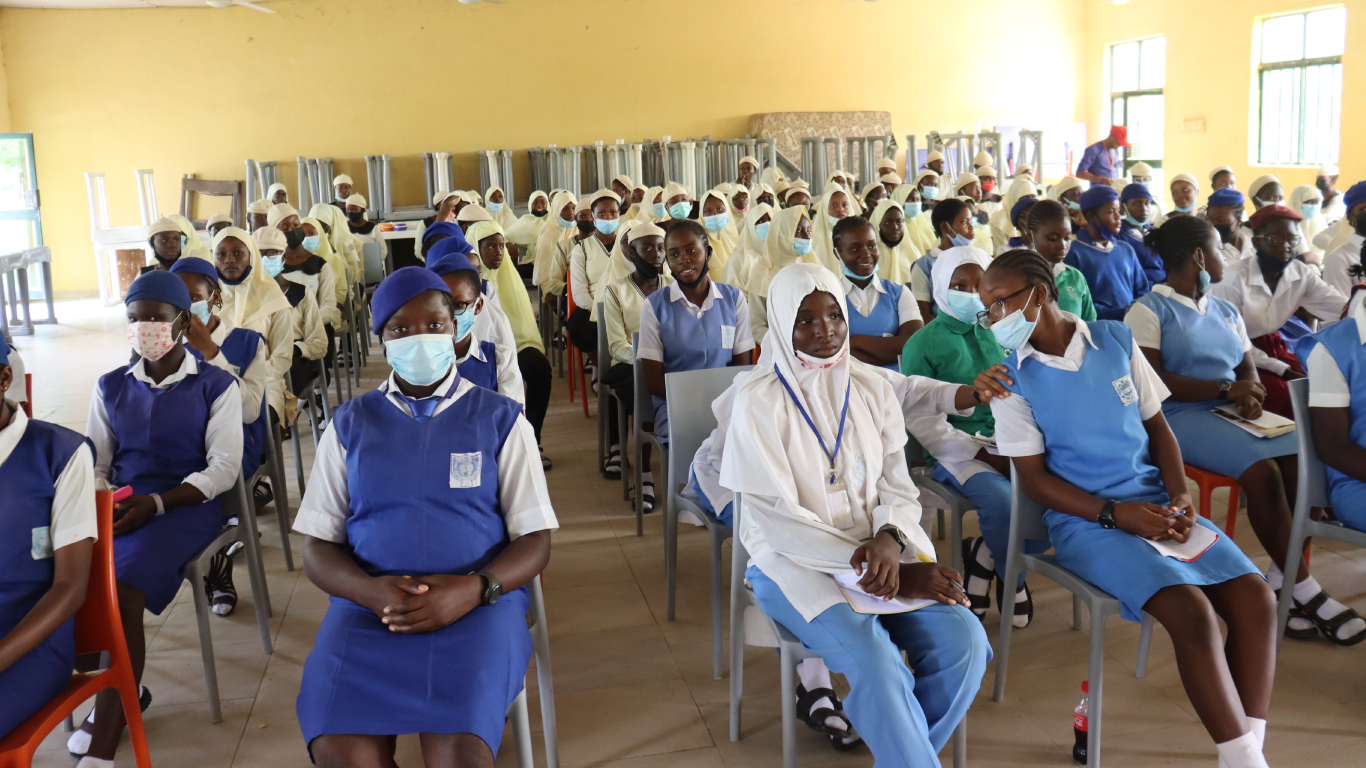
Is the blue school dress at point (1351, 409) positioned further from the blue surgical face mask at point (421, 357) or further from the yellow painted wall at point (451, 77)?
the yellow painted wall at point (451, 77)

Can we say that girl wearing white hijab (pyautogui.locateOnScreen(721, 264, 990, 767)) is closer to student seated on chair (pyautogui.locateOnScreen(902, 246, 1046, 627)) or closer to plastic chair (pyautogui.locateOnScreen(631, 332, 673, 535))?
student seated on chair (pyautogui.locateOnScreen(902, 246, 1046, 627))

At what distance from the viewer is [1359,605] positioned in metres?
3.12

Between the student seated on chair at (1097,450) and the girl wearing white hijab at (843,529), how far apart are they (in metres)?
0.40

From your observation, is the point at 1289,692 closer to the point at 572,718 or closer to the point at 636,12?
the point at 572,718

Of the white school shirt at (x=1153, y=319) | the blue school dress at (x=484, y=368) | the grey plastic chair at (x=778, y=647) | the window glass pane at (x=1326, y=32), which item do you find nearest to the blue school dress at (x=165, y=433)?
the blue school dress at (x=484, y=368)

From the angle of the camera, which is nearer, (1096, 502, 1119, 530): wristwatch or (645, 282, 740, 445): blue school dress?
(1096, 502, 1119, 530): wristwatch

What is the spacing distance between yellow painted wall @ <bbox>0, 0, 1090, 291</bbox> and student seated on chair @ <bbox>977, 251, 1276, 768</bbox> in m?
12.2

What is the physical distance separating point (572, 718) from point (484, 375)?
1369 millimetres

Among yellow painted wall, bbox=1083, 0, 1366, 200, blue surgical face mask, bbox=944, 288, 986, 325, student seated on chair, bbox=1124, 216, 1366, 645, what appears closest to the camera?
student seated on chair, bbox=1124, 216, 1366, 645

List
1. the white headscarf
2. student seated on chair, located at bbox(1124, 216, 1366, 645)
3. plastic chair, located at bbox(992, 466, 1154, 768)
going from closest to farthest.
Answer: plastic chair, located at bbox(992, 466, 1154, 768)
student seated on chair, located at bbox(1124, 216, 1366, 645)
the white headscarf

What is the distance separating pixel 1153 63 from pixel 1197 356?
43.1 feet

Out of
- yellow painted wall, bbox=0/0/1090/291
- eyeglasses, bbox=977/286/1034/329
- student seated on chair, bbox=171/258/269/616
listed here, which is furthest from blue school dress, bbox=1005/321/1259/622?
Result: yellow painted wall, bbox=0/0/1090/291

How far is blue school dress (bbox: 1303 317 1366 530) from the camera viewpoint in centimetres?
260

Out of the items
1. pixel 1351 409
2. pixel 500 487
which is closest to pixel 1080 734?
pixel 1351 409
